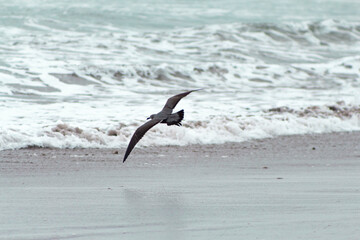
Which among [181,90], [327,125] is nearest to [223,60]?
[181,90]

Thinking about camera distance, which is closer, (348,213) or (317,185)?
(348,213)

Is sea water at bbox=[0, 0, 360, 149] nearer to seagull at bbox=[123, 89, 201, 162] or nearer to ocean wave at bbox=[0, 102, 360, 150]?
ocean wave at bbox=[0, 102, 360, 150]

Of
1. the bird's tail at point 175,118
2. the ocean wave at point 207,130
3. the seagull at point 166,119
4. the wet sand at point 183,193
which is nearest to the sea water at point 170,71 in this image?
the ocean wave at point 207,130

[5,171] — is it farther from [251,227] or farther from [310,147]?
[310,147]

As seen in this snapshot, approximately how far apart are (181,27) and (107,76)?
→ 9.11m

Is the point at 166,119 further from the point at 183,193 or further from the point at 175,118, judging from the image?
the point at 183,193

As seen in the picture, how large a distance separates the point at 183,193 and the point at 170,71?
10.3 m

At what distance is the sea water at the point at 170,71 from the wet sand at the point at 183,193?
0.94 m

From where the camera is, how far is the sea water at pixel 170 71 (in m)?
9.31

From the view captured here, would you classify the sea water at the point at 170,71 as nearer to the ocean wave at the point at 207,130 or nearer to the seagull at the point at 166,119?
the ocean wave at the point at 207,130

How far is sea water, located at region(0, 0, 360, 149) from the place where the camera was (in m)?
9.31

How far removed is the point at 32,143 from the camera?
7836 millimetres

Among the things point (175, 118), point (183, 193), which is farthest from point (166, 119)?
point (183, 193)

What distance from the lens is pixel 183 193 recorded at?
5.61 meters
